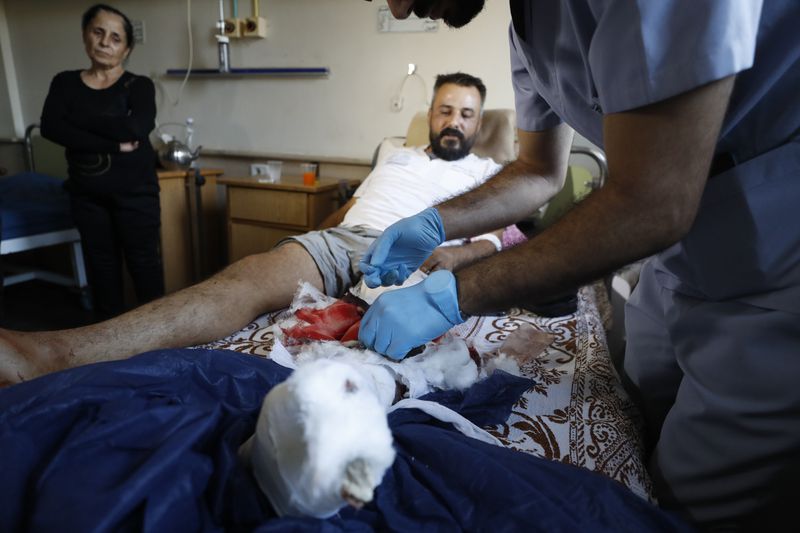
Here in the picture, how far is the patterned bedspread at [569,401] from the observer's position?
774 mm

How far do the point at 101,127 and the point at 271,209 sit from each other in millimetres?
809

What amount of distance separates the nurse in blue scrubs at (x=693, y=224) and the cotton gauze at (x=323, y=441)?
0.33 metres

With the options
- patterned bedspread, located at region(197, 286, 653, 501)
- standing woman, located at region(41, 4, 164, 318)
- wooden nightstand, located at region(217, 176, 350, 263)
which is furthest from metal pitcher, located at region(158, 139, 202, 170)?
patterned bedspread, located at region(197, 286, 653, 501)

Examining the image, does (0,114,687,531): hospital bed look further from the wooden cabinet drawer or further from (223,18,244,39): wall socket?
(223,18,244,39): wall socket

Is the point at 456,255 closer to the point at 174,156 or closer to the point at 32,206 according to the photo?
the point at 174,156

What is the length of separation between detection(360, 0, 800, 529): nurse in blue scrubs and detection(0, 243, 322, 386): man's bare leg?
1.64ft

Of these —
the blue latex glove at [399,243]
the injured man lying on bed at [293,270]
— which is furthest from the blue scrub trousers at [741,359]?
→ the injured man lying on bed at [293,270]

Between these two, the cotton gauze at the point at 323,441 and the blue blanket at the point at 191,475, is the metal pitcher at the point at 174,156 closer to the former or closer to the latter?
the blue blanket at the point at 191,475

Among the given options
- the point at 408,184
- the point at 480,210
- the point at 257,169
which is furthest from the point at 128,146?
the point at 480,210

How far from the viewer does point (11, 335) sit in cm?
94

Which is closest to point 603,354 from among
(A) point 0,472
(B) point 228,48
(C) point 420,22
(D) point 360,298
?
(D) point 360,298

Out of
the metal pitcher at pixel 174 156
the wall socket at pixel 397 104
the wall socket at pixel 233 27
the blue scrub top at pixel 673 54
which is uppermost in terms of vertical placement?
the wall socket at pixel 233 27

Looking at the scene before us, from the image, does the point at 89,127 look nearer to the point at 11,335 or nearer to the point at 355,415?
the point at 11,335

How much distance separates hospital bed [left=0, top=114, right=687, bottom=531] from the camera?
1.58ft
